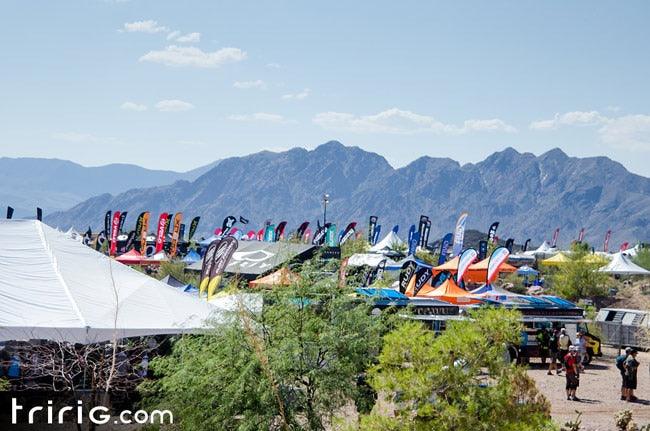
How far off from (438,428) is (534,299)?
20237 mm

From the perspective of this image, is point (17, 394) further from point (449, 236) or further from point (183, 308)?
point (449, 236)

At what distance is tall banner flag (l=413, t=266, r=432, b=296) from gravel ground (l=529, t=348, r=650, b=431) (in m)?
6.79

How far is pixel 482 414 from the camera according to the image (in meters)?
8.91

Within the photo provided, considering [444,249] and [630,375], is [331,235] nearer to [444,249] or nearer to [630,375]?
[444,249]

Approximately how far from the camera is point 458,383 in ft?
29.3

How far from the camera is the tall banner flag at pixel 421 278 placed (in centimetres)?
3219

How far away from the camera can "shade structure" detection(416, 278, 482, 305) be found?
98.3 ft

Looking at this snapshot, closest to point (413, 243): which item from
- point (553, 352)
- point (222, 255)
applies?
point (553, 352)

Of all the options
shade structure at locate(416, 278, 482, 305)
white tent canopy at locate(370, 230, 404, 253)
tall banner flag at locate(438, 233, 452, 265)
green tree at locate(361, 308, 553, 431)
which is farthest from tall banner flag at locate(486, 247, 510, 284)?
white tent canopy at locate(370, 230, 404, 253)

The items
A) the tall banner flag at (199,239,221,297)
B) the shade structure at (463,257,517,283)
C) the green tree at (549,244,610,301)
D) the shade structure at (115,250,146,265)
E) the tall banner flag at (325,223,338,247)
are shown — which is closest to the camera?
the tall banner flag at (199,239,221,297)

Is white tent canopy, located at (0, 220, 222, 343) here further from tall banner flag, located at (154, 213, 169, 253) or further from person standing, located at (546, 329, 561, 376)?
tall banner flag, located at (154, 213, 169, 253)

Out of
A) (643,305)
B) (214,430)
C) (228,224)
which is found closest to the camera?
(214,430)

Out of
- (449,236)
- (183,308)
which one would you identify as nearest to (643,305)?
(449,236)

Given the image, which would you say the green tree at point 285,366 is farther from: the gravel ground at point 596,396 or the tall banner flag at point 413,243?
the tall banner flag at point 413,243
